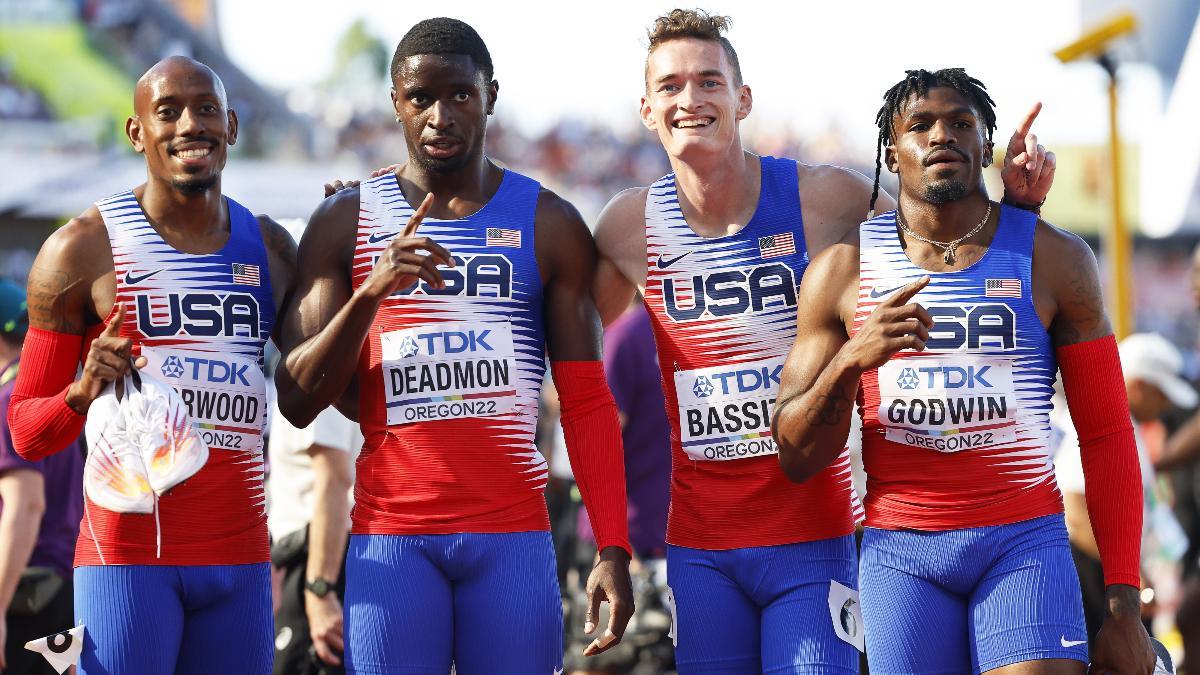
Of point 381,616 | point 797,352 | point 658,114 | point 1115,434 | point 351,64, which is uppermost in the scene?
point 351,64

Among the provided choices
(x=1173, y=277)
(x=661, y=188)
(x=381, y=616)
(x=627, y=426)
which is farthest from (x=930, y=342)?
(x=1173, y=277)

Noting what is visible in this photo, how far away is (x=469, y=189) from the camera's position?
4.73 m

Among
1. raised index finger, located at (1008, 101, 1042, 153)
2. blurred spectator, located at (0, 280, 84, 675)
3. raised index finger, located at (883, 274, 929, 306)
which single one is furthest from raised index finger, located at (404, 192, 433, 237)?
blurred spectator, located at (0, 280, 84, 675)

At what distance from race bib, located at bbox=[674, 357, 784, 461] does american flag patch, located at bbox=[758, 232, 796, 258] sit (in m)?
0.35

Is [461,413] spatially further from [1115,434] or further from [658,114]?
[1115,434]

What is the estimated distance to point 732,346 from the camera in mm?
4766

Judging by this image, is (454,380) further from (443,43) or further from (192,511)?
(443,43)

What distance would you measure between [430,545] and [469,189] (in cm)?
114

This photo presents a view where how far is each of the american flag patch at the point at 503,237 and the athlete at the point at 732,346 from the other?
39cm

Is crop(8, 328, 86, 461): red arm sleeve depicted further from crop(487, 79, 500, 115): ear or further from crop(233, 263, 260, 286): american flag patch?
crop(487, 79, 500, 115): ear

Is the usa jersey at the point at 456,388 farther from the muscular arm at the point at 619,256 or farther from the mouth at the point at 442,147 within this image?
the muscular arm at the point at 619,256

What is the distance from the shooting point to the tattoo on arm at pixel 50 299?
4.65m

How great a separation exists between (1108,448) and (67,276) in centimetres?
326

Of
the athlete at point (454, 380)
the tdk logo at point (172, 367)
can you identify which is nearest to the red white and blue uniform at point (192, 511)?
the tdk logo at point (172, 367)
